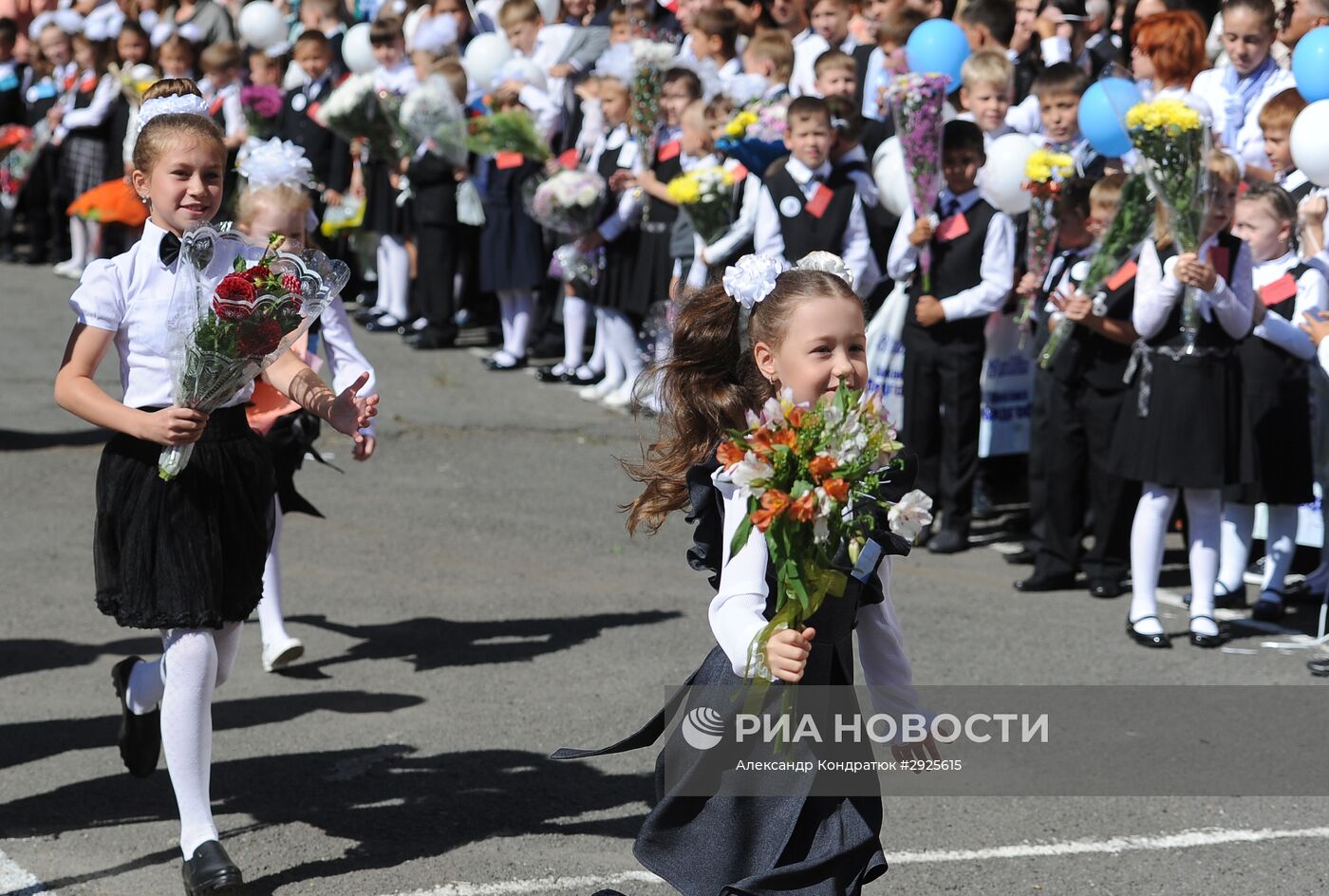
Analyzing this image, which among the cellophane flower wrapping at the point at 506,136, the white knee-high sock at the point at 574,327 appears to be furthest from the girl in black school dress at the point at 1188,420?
the cellophane flower wrapping at the point at 506,136

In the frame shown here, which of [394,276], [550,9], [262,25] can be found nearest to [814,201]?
[394,276]

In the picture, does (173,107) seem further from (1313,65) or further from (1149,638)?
(1313,65)

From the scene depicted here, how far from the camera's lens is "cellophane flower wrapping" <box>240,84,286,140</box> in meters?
15.0

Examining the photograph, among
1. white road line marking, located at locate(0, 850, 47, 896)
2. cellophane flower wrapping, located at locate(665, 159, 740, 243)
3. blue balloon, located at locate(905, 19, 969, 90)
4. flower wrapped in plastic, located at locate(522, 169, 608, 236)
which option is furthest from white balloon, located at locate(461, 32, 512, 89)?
white road line marking, located at locate(0, 850, 47, 896)

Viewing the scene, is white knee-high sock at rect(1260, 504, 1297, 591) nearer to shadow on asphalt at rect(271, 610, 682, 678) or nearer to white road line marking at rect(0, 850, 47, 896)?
shadow on asphalt at rect(271, 610, 682, 678)

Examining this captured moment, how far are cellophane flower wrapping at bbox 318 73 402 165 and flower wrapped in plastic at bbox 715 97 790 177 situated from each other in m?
4.16

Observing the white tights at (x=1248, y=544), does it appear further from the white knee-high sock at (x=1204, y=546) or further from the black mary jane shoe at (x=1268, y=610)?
the white knee-high sock at (x=1204, y=546)

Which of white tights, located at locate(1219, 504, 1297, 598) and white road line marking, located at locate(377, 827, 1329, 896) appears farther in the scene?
white tights, located at locate(1219, 504, 1297, 598)

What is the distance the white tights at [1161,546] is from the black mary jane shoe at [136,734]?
417 centimetres

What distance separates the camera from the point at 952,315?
348 inches

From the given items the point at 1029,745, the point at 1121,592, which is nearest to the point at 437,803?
the point at 1029,745

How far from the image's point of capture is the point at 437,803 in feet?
18.0

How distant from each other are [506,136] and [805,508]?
9.69 m

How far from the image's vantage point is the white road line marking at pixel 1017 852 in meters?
4.80
